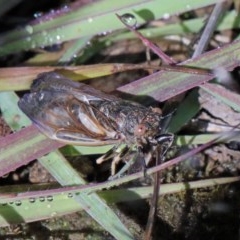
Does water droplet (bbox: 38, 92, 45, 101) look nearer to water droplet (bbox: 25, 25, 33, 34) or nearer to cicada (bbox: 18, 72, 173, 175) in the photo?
cicada (bbox: 18, 72, 173, 175)

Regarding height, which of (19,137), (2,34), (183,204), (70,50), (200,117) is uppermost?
(2,34)

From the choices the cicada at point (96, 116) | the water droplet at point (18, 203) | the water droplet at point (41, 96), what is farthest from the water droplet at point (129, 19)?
the water droplet at point (18, 203)

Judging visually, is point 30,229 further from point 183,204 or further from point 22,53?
point 22,53


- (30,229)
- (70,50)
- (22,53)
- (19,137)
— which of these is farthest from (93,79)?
(30,229)

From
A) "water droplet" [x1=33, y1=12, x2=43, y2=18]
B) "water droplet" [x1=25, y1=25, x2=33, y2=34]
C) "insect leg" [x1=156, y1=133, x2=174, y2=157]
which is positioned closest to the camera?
"insect leg" [x1=156, y1=133, x2=174, y2=157]

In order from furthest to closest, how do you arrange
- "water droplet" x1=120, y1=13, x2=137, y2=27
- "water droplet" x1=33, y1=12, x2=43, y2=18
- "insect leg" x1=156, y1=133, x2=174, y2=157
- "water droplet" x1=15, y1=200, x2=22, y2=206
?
1. "water droplet" x1=33, y1=12, x2=43, y2=18
2. "water droplet" x1=120, y1=13, x2=137, y2=27
3. "insect leg" x1=156, y1=133, x2=174, y2=157
4. "water droplet" x1=15, y1=200, x2=22, y2=206

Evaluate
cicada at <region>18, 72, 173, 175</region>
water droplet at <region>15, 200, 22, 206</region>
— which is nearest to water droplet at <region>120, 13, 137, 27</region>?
cicada at <region>18, 72, 173, 175</region>
